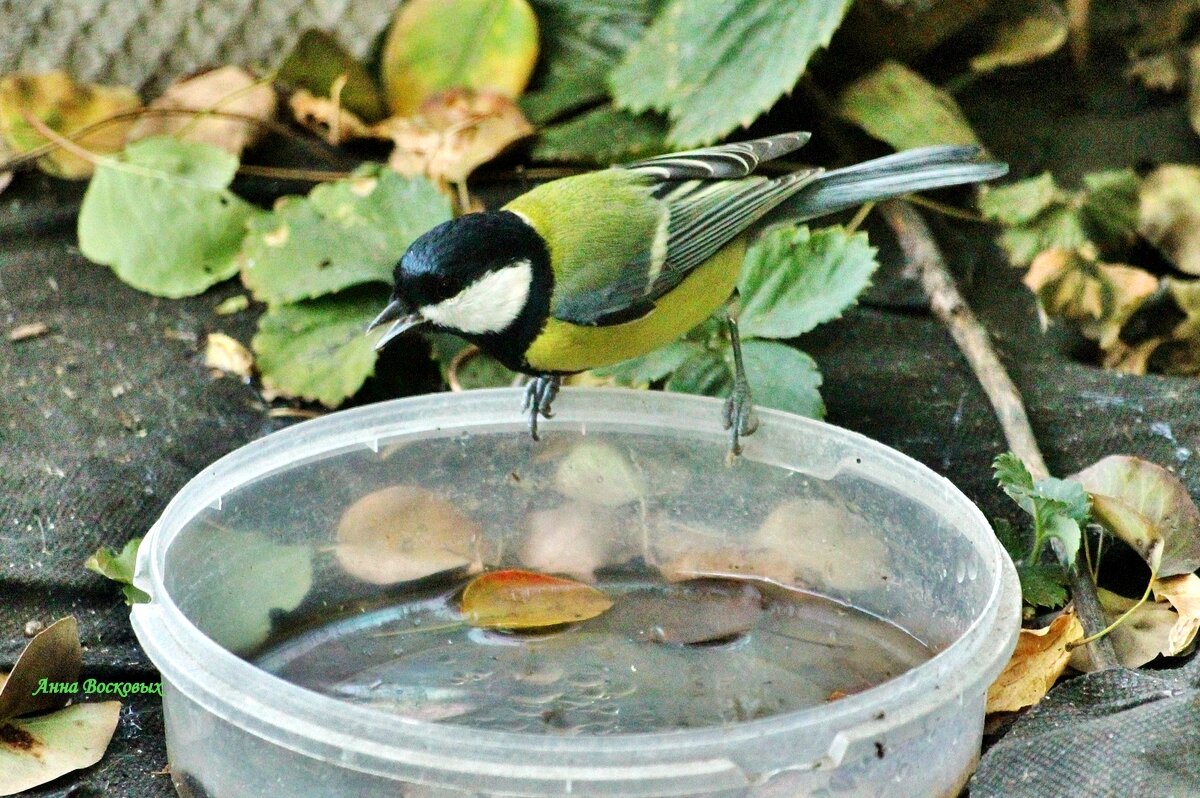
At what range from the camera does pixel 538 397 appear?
7.19ft

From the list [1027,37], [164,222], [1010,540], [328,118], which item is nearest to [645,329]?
[1010,540]

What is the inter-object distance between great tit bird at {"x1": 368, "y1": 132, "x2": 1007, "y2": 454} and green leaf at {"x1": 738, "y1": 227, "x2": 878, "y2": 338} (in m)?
0.10

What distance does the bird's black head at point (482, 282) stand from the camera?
189cm

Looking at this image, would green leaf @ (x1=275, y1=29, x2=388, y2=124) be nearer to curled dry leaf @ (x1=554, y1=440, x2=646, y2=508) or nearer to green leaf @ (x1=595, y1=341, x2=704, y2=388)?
green leaf @ (x1=595, y1=341, x2=704, y2=388)

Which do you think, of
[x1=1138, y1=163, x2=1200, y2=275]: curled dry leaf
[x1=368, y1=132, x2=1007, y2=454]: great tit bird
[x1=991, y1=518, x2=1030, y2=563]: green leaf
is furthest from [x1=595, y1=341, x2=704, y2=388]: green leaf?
[x1=1138, y1=163, x2=1200, y2=275]: curled dry leaf

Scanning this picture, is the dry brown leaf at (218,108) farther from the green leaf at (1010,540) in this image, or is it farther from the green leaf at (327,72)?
the green leaf at (1010,540)

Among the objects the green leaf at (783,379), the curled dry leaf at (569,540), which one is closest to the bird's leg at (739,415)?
the green leaf at (783,379)

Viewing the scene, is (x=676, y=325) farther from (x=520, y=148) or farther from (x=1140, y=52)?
(x=1140, y=52)

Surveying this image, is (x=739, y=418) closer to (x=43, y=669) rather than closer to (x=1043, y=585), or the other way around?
(x=1043, y=585)

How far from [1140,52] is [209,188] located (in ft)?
7.60

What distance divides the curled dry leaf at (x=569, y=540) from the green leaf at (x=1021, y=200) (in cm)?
117

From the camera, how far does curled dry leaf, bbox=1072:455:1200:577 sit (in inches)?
75.7

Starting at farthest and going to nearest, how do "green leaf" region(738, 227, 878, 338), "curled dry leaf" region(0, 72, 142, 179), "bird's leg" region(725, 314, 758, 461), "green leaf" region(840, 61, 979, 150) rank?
"curled dry leaf" region(0, 72, 142, 179)
"green leaf" region(840, 61, 979, 150)
"green leaf" region(738, 227, 878, 338)
"bird's leg" region(725, 314, 758, 461)

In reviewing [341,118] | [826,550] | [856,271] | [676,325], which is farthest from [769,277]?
[341,118]
